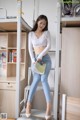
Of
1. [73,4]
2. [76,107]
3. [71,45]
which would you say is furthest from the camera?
[71,45]

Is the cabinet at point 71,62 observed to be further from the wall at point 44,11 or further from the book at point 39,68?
the wall at point 44,11

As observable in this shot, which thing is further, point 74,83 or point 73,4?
point 74,83

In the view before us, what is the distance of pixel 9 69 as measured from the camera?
3453mm

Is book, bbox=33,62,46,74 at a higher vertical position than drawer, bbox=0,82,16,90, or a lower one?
higher

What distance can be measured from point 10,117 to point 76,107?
1943 millimetres

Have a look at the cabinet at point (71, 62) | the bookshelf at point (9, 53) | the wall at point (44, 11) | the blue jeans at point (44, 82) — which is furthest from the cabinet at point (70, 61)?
the bookshelf at point (9, 53)

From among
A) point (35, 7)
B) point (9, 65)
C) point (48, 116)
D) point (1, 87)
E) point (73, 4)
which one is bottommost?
point (48, 116)

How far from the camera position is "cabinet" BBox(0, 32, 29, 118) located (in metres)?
Result: 2.98

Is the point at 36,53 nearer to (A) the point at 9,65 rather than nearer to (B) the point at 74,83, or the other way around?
(B) the point at 74,83

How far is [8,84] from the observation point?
9.70ft

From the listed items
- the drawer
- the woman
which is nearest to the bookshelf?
the drawer

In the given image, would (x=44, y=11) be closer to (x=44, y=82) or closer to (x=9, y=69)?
(x=9, y=69)

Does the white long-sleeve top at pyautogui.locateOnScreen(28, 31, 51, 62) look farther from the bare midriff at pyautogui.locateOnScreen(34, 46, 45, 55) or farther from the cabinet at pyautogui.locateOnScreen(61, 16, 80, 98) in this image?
the cabinet at pyautogui.locateOnScreen(61, 16, 80, 98)

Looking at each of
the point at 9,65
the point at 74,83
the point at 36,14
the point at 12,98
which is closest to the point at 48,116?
the point at 74,83
